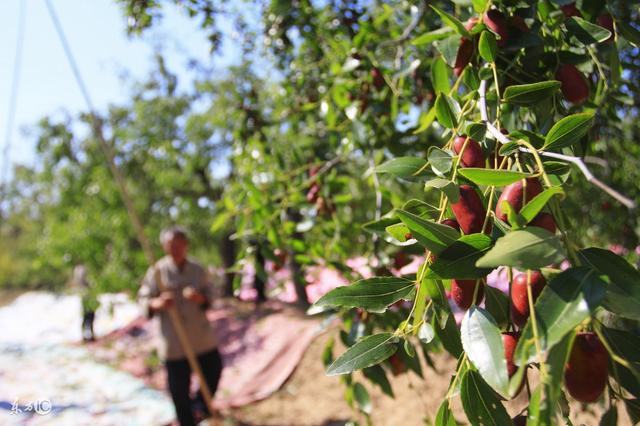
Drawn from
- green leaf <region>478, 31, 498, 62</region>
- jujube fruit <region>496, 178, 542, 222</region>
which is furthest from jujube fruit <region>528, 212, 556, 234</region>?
green leaf <region>478, 31, 498, 62</region>

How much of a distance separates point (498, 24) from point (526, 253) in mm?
431

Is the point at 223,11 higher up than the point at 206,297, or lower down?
higher up

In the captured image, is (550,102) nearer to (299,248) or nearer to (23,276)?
(299,248)

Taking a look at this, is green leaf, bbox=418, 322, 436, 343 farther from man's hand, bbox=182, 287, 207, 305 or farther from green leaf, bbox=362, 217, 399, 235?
man's hand, bbox=182, 287, 207, 305

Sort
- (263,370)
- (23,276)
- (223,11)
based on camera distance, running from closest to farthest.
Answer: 1. (223,11)
2. (263,370)
3. (23,276)

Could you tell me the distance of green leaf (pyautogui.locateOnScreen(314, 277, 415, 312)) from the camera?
0.48 metres

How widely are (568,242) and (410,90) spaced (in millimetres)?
995

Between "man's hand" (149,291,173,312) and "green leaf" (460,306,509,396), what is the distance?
2.14m

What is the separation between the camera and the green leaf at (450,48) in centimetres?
65

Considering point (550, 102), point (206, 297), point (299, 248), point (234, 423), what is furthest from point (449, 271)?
point (234, 423)

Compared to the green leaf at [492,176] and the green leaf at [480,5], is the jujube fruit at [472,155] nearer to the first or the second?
the green leaf at [492,176]

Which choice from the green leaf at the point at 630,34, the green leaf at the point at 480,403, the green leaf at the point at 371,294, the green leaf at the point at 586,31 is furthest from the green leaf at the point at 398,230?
the green leaf at the point at 630,34

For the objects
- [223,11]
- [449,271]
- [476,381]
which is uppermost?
[223,11]

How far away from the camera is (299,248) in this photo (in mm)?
1242
